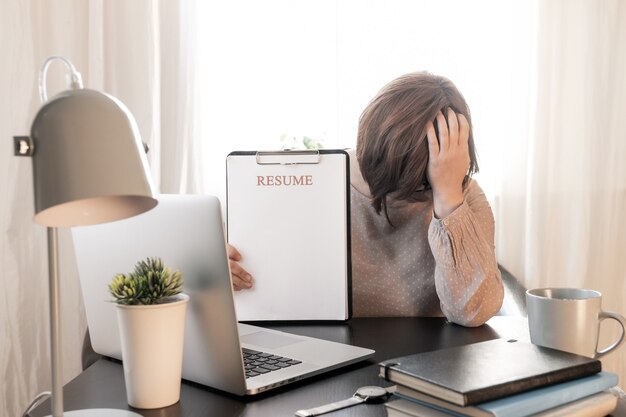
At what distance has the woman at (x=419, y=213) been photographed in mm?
1334

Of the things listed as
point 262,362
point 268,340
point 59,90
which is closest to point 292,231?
point 268,340

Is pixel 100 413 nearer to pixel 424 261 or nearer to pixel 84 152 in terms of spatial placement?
pixel 84 152

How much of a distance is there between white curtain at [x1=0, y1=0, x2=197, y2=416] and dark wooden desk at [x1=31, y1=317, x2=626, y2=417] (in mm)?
1175

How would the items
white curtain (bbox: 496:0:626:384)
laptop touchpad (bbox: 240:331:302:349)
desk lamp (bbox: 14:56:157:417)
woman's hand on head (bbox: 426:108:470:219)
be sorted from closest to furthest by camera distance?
desk lamp (bbox: 14:56:157:417)
laptop touchpad (bbox: 240:331:302:349)
woman's hand on head (bbox: 426:108:470:219)
white curtain (bbox: 496:0:626:384)

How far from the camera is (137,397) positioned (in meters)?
0.80

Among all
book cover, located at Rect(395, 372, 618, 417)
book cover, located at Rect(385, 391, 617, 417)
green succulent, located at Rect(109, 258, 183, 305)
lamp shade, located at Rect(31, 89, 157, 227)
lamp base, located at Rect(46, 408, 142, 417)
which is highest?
lamp shade, located at Rect(31, 89, 157, 227)

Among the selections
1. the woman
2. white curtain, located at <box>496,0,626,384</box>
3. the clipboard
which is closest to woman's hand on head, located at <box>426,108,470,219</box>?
the woman

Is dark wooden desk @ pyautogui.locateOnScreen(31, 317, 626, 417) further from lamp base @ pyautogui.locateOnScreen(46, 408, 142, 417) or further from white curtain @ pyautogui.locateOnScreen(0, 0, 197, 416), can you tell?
white curtain @ pyautogui.locateOnScreen(0, 0, 197, 416)

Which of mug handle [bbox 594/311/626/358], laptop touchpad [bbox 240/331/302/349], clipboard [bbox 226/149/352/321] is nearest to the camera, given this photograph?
mug handle [bbox 594/311/626/358]

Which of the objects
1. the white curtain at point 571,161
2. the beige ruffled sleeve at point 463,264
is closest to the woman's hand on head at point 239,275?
the beige ruffled sleeve at point 463,264

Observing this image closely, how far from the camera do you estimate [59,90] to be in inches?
83.4

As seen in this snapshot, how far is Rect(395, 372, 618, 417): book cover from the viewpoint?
2.11ft

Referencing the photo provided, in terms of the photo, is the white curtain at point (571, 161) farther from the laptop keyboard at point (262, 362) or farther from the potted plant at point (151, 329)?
the potted plant at point (151, 329)

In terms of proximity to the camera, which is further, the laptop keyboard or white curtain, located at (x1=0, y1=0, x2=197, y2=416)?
white curtain, located at (x1=0, y1=0, x2=197, y2=416)
